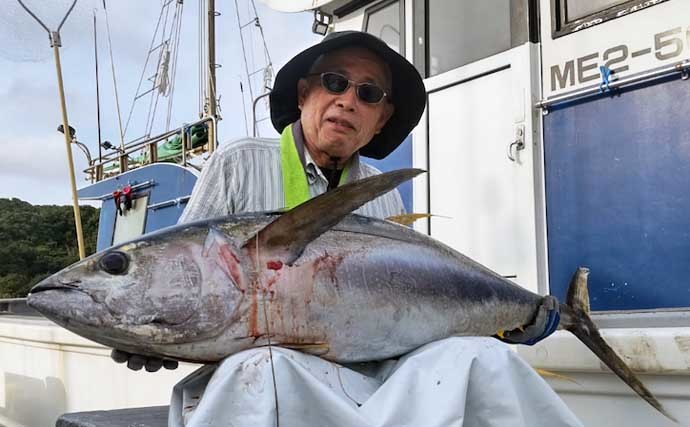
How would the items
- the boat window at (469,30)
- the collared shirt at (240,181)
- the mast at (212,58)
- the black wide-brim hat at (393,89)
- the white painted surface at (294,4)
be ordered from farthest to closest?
the mast at (212,58) → the white painted surface at (294,4) → the boat window at (469,30) → the black wide-brim hat at (393,89) → the collared shirt at (240,181)

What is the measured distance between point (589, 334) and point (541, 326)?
13cm

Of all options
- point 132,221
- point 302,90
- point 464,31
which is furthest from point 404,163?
point 132,221

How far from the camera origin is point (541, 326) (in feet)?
5.38

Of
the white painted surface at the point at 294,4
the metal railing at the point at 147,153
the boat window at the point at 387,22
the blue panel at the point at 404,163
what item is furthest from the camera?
the metal railing at the point at 147,153

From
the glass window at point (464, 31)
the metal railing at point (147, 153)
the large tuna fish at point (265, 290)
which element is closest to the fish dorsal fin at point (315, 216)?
the large tuna fish at point (265, 290)

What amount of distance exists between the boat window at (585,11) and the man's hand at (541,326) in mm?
1608

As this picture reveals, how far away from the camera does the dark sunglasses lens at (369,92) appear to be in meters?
1.85

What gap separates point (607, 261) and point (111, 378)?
8.06 feet

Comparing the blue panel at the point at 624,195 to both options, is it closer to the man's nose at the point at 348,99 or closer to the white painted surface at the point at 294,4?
the man's nose at the point at 348,99

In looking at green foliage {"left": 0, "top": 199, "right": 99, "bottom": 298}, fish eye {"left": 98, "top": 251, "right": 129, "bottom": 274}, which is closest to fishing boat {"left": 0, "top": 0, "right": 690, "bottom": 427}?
fish eye {"left": 98, "top": 251, "right": 129, "bottom": 274}

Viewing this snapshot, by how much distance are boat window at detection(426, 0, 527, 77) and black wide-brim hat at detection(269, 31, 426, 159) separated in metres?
1.21

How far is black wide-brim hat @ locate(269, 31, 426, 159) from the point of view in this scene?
6.07ft

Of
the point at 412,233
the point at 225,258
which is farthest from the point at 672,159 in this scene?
the point at 225,258

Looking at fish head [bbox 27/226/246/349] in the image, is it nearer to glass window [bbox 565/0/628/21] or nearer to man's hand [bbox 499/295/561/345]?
man's hand [bbox 499/295/561/345]
